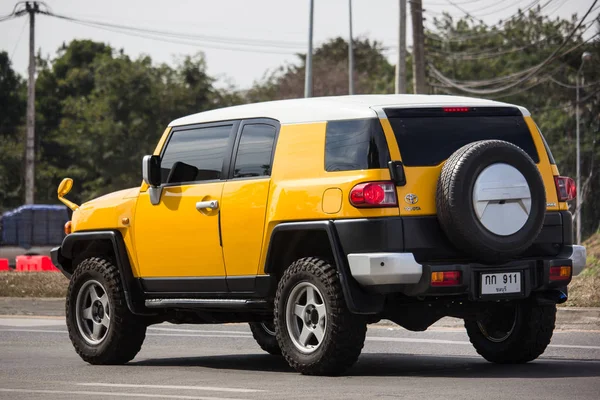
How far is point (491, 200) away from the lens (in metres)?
9.90

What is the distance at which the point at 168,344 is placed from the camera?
14.2 meters

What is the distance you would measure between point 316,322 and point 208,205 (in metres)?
1.45

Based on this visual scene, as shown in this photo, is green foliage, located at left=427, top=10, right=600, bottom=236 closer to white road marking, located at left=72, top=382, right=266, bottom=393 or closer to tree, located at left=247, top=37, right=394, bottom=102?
tree, located at left=247, top=37, right=394, bottom=102

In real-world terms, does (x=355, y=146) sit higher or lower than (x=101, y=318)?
higher

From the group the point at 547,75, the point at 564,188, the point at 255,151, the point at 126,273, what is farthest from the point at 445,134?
the point at 547,75

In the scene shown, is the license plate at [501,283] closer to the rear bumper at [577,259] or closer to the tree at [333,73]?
the rear bumper at [577,259]

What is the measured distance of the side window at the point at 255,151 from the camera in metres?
10.8

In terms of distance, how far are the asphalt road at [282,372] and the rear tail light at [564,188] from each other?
1.29 meters

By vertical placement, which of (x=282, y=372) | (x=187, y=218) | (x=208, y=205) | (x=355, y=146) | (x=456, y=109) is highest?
(x=456, y=109)

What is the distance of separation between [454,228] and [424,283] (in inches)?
17.4

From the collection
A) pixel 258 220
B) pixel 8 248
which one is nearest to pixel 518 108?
pixel 258 220

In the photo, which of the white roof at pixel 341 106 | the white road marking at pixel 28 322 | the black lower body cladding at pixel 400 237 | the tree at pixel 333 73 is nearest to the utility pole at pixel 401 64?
the white road marking at pixel 28 322

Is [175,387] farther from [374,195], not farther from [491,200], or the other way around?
[491,200]

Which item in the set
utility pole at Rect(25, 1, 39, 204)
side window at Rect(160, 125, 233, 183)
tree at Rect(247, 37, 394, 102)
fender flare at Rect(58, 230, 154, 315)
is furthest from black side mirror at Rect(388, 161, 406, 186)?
tree at Rect(247, 37, 394, 102)
